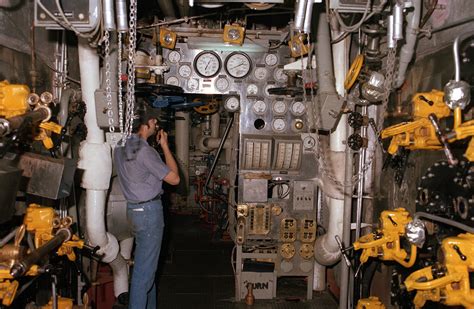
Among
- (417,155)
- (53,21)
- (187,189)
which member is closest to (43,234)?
(53,21)

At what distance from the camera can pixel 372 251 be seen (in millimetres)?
2914

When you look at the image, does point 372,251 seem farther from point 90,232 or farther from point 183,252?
point 183,252

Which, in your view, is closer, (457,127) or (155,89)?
(457,127)

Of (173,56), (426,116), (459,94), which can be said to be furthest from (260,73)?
(459,94)

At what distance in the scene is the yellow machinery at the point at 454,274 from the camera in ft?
6.39

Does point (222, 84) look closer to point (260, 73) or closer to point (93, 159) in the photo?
point (260, 73)

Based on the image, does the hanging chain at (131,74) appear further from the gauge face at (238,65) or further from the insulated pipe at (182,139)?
the insulated pipe at (182,139)

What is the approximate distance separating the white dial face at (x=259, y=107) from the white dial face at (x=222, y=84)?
1.44ft

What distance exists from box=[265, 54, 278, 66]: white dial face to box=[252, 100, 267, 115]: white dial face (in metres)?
0.50

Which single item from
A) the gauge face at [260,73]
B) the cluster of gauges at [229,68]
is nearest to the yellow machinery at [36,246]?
the cluster of gauges at [229,68]

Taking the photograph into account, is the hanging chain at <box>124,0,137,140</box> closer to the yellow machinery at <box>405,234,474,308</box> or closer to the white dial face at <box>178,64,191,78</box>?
the yellow machinery at <box>405,234,474,308</box>

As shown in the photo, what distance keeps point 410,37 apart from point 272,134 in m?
2.28

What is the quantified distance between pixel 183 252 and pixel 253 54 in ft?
11.6

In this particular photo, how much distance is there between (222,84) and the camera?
4895 millimetres
